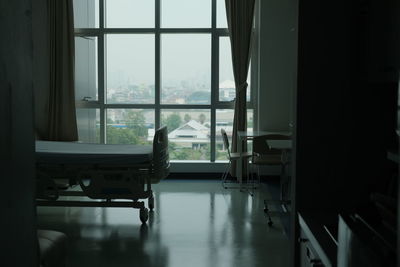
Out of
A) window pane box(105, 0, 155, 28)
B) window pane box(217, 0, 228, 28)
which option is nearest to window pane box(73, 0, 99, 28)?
window pane box(105, 0, 155, 28)

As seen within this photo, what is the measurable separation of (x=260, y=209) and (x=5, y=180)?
4.92 metres

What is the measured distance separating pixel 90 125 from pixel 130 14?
1.86 meters

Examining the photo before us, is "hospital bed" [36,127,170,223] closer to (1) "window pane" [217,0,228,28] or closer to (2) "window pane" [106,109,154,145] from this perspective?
(2) "window pane" [106,109,154,145]

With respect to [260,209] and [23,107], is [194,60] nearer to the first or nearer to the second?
[260,209]

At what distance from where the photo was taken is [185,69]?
7.66m

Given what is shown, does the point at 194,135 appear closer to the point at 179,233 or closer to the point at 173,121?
the point at 173,121

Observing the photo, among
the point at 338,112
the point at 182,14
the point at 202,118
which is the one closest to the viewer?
the point at 338,112

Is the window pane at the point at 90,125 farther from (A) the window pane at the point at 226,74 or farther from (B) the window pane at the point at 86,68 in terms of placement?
(A) the window pane at the point at 226,74

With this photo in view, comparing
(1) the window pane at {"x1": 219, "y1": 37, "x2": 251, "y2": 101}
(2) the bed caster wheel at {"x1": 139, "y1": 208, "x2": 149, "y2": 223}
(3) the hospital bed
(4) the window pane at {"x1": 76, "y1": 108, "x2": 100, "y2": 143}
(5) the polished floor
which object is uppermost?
(1) the window pane at {"x1": 219, "y1": 37, "x2": 251, "y2": 101}

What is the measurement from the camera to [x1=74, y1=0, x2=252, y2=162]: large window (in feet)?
24.7

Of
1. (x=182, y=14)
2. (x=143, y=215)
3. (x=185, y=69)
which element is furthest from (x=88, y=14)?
(x=143, y=215)

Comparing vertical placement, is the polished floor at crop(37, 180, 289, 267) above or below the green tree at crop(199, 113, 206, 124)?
below

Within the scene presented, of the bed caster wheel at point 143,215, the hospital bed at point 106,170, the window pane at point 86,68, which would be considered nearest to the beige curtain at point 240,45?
the window pane at point 86,68

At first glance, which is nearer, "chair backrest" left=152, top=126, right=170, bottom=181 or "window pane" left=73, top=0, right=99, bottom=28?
"chair backrest" left=152, top=126, right=170, bottom=181
